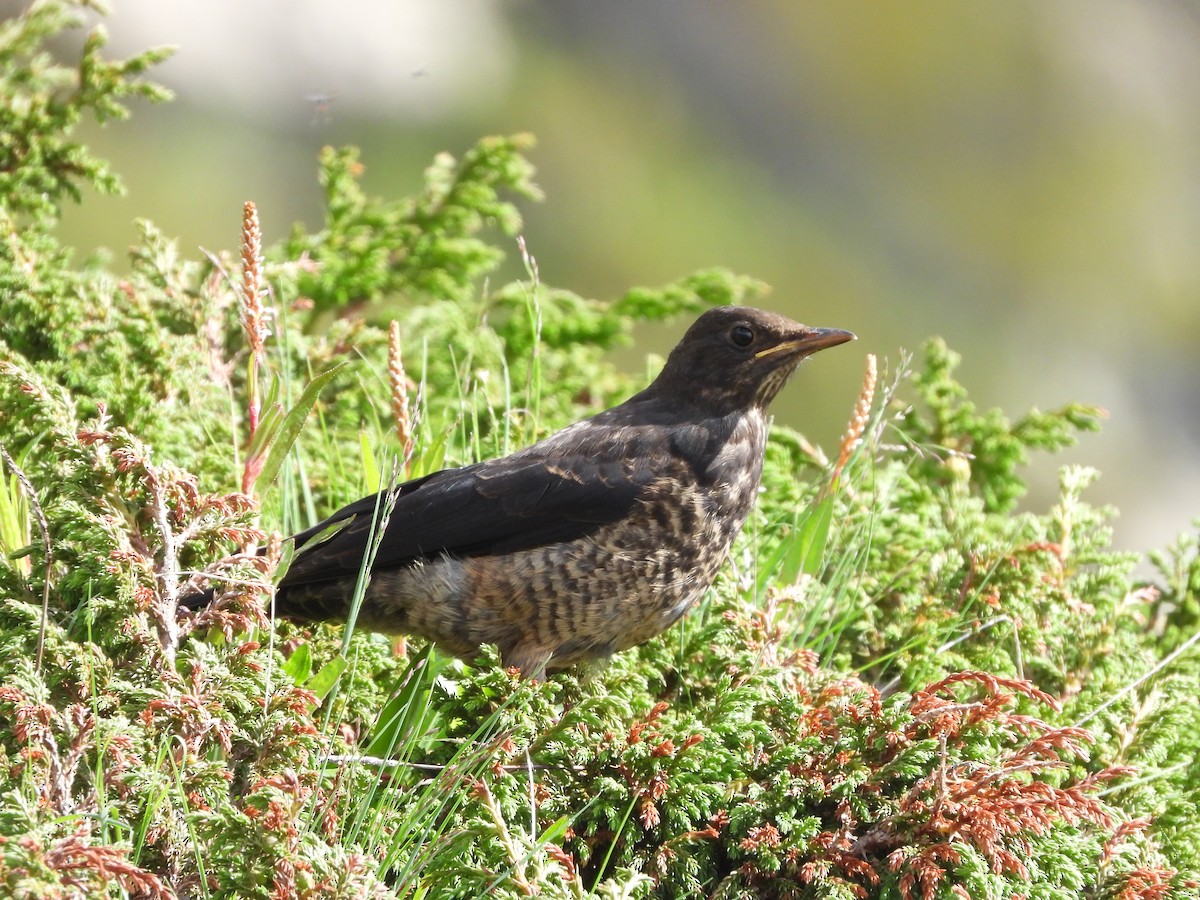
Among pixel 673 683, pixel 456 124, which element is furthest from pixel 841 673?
pixel 456 124

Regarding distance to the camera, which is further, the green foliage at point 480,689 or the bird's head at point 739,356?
the bird's head at point 739,356

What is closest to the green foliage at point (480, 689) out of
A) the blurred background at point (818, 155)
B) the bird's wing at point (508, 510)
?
the bird's wing at point (508, 510)

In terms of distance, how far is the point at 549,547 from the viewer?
302 centimetres

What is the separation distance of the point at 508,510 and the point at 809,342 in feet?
2.97

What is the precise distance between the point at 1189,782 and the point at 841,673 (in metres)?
0.88

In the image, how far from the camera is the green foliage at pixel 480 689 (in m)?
2.14

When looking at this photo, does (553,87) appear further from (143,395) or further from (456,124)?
(143,395)

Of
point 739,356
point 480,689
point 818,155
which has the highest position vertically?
point 818,155

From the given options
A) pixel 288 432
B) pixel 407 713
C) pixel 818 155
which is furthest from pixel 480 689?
pixel 818 155

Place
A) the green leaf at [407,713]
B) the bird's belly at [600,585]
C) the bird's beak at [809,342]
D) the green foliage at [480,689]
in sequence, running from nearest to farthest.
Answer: the green foliage at [480,689] < the green leaf at [407,713] < the bird's belly at [600,585] < the bird's beak at [809,342]

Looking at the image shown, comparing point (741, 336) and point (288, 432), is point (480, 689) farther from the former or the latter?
Answer: point (741, 336)

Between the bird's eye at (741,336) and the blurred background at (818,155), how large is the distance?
514 cm

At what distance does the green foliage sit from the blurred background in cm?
472

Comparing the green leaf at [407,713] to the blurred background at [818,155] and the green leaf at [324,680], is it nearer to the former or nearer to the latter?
the green leaf at [324,680]
